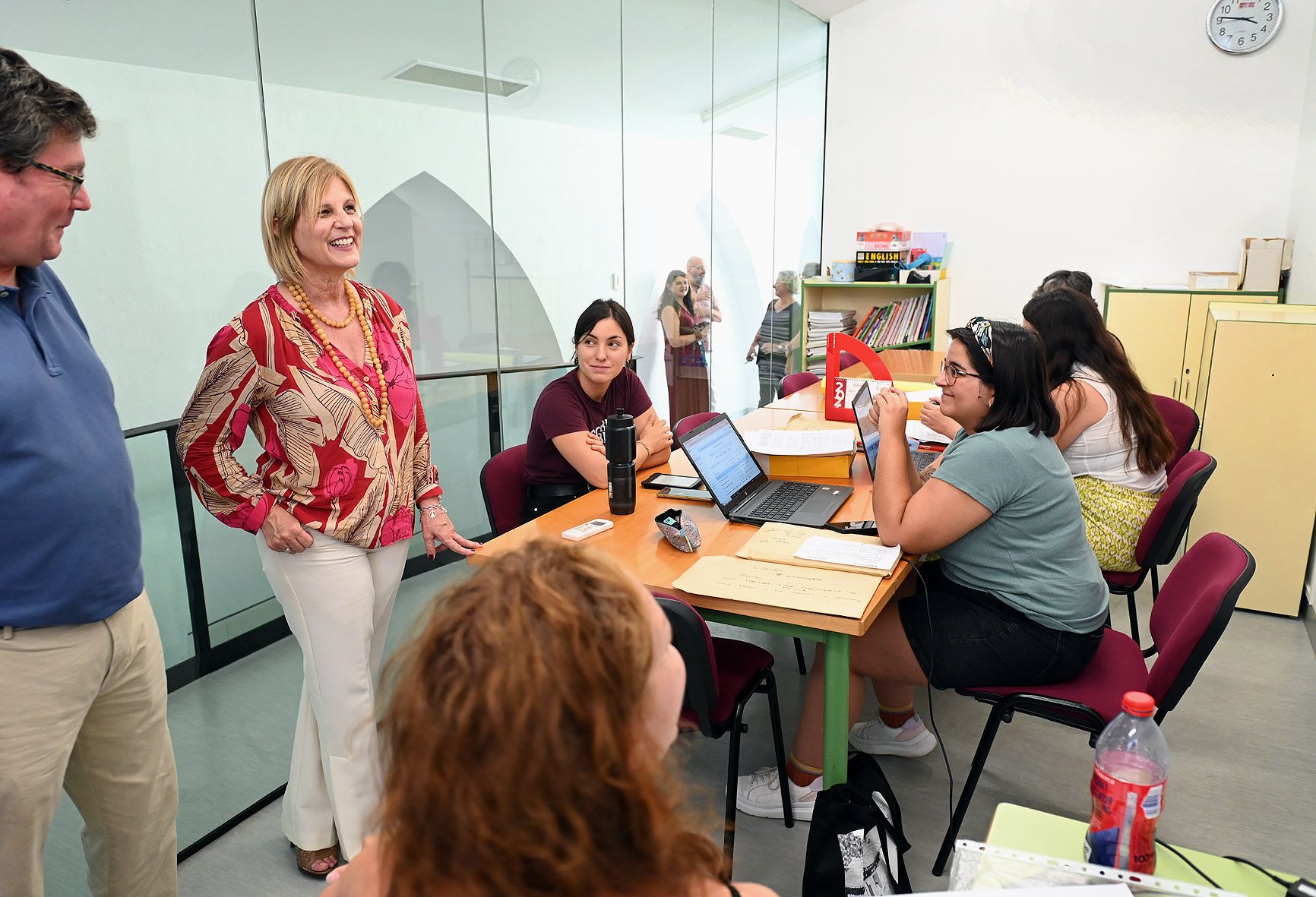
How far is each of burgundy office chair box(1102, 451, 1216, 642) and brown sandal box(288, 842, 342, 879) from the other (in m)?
2.24

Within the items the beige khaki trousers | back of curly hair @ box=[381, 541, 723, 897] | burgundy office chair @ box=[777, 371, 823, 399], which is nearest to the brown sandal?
the beige khaki trousers

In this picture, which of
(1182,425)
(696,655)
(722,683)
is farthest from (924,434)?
(696,655)

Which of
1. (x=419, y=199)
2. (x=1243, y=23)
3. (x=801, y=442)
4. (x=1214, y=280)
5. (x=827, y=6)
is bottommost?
(x=801, y=442)

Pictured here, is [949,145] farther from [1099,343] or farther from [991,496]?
[991,496]

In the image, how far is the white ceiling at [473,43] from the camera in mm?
2066

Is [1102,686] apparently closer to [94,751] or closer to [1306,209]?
[94,751]

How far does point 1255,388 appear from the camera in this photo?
352 cm

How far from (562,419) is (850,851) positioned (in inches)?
56.6

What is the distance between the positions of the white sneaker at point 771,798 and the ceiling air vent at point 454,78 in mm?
2637

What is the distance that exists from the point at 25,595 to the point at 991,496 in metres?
1.85

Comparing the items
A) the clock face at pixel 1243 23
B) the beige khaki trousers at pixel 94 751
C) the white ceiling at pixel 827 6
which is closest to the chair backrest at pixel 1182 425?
the clock face at pixel 1243 23

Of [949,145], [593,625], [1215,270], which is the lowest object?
[593,625]

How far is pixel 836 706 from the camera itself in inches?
74.7

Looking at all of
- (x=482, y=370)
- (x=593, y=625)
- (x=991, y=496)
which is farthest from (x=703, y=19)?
(x=593, y=625)
